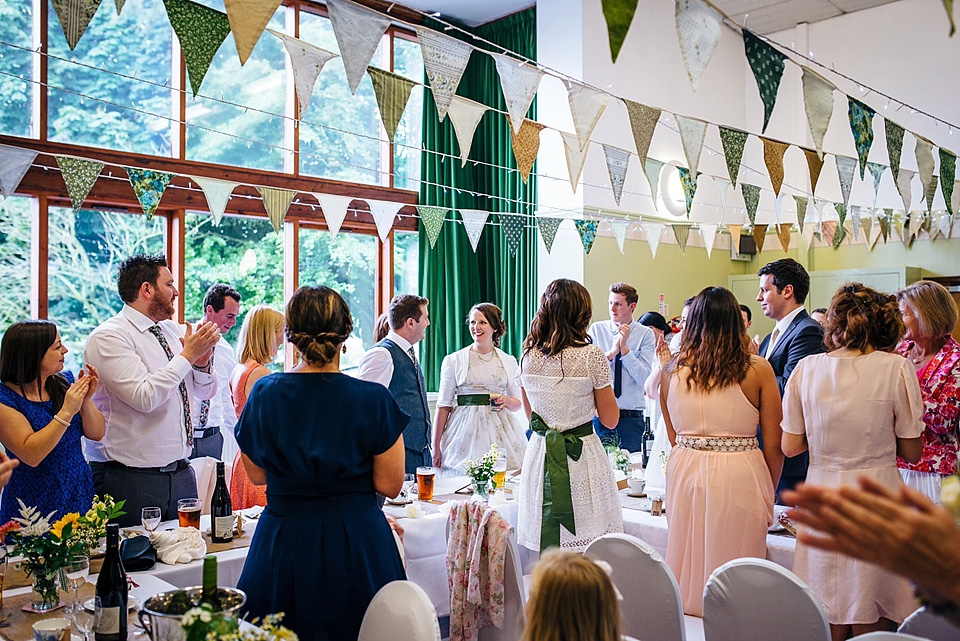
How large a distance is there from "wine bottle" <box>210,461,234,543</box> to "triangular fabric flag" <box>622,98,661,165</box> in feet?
7.27

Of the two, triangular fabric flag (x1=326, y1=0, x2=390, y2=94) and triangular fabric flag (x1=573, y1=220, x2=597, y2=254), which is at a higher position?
triangular fabric flag (x1=326, y1=0, x2=390, y2=94)

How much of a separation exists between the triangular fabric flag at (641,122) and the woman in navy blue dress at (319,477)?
6.17ft

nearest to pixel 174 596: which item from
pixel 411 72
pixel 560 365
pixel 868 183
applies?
pixel 560 365

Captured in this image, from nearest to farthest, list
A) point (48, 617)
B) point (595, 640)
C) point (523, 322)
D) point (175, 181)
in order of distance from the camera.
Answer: point (595, 640) < point (48, 617) < point (175, 181) < point (523, 322)

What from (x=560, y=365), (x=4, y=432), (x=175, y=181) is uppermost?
(x=175, y=181)

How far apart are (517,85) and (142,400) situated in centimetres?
194

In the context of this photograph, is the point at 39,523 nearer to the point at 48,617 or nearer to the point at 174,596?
the point at 48,617

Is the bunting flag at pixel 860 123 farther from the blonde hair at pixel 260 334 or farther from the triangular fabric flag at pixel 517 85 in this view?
the blonde hair at pixel 260 334

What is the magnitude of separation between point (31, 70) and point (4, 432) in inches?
130

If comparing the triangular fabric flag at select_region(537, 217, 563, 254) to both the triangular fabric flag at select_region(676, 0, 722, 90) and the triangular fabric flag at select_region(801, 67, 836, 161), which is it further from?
the triangular fabric flag at select_region(676, 0, 722, 90)

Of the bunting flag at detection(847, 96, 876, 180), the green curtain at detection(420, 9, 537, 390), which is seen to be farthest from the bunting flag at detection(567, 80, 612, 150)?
the green curtain at detection(420, 9, 537, 390)

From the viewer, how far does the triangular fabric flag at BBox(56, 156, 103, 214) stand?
3.67m

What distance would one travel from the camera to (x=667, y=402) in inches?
116

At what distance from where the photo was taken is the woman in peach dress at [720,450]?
2736 millimetres
